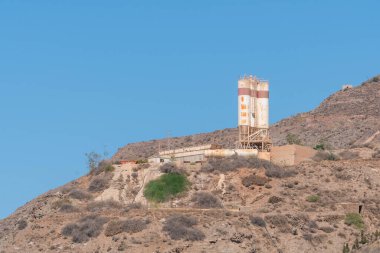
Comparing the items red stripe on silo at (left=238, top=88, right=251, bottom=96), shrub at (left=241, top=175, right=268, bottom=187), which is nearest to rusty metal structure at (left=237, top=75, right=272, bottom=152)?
red stripe on silo at (left=238, top=88, right=251, bottom=96)

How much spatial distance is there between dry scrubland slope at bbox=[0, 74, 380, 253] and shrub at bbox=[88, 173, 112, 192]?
7 centimetres

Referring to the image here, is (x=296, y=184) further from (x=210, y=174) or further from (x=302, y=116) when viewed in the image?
(x=302, y=116)

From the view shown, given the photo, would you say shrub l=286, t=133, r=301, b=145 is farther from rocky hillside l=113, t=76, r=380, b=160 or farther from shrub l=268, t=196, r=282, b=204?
shrub l=268, t=196, r=282, b=204

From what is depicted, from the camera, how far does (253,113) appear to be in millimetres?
80125

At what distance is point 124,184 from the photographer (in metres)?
76.9

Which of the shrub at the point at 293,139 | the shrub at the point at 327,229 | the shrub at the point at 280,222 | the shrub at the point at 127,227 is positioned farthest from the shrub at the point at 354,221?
the shrub at the point at 293,139

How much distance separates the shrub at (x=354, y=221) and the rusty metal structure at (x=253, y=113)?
40.4 feet

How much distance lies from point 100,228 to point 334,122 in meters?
46.1

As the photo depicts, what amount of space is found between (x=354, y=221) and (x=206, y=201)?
384 inches

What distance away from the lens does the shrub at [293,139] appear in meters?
96.5

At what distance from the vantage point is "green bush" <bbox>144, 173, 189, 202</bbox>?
74125mm

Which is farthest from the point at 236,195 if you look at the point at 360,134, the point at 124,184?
the point at 360,134

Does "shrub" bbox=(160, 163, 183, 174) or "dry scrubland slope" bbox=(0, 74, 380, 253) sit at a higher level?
"shrub" bbox=(160, 163, 183, 174)

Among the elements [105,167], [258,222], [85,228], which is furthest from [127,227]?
[105,167]
